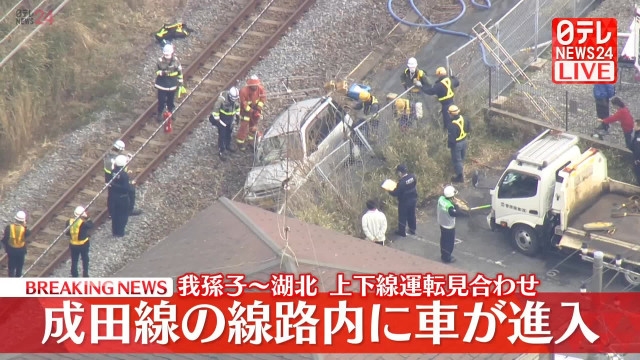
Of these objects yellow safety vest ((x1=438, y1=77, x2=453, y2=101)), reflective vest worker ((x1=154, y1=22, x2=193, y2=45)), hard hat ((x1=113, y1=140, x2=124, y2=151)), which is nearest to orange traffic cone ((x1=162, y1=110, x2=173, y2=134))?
hard hat ((x1=113, y1=140, x2=124, y2=151))

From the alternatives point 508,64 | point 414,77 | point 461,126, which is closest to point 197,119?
point 414,77

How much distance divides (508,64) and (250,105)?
5193mm

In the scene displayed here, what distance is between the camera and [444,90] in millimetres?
22453

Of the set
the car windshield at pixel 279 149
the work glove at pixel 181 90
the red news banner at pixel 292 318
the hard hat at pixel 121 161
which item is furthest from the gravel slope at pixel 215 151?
the red news banner at pixel 292 318

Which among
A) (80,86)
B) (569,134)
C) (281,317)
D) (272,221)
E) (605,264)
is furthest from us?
(80,86)

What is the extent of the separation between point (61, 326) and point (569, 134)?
11029mm

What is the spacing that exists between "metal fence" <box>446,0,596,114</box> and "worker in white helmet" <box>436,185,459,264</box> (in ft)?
12.1

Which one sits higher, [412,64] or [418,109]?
[412,64]

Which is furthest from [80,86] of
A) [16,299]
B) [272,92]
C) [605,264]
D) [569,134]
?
[605,264]

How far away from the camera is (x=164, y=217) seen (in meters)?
22.2

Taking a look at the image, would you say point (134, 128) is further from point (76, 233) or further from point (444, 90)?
point (444, 90)

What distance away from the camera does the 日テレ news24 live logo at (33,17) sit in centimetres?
2580

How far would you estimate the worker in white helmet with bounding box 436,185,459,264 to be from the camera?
64.8ft

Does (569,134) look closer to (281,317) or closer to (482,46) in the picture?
(482,46)
